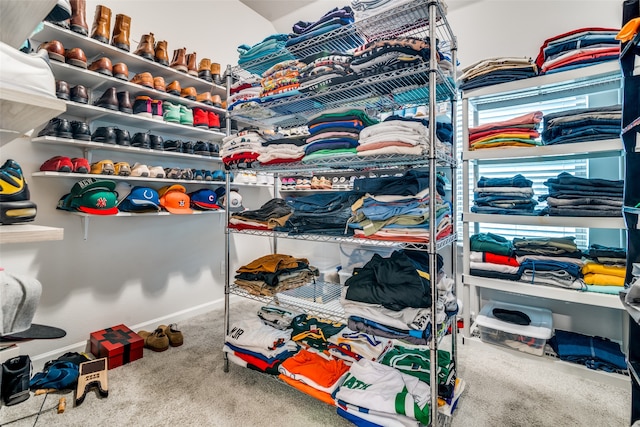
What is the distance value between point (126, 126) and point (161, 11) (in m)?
1.01

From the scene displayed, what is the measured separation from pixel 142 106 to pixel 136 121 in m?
0.14

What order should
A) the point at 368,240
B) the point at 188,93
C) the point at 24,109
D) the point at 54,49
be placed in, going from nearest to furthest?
the point at 24,109 → the point at 368,240 → the point at 54,49 → the point at 188,93

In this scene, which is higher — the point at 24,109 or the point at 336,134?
the point at 336,134

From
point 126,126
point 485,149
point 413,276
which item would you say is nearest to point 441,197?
point 413,276

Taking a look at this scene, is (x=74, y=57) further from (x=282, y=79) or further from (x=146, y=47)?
(x=282, y=79)

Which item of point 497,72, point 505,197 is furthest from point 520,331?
point 497,72

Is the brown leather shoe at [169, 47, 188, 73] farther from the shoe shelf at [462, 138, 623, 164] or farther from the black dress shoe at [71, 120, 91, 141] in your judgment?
the shoe shelf at [462, 138, 623, 164]

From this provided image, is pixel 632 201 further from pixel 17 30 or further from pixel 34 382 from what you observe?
pixel 34 382

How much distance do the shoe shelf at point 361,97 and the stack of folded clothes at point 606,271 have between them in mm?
1396

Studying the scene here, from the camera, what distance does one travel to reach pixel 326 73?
1599 millimetres

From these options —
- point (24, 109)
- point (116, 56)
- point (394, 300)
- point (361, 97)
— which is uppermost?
point (116, 56)

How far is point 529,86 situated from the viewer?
2121mm

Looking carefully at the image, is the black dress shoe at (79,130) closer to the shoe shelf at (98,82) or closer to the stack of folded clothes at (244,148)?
the shoe shelf at (98,82)

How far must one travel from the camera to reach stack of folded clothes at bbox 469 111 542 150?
2.14 m
